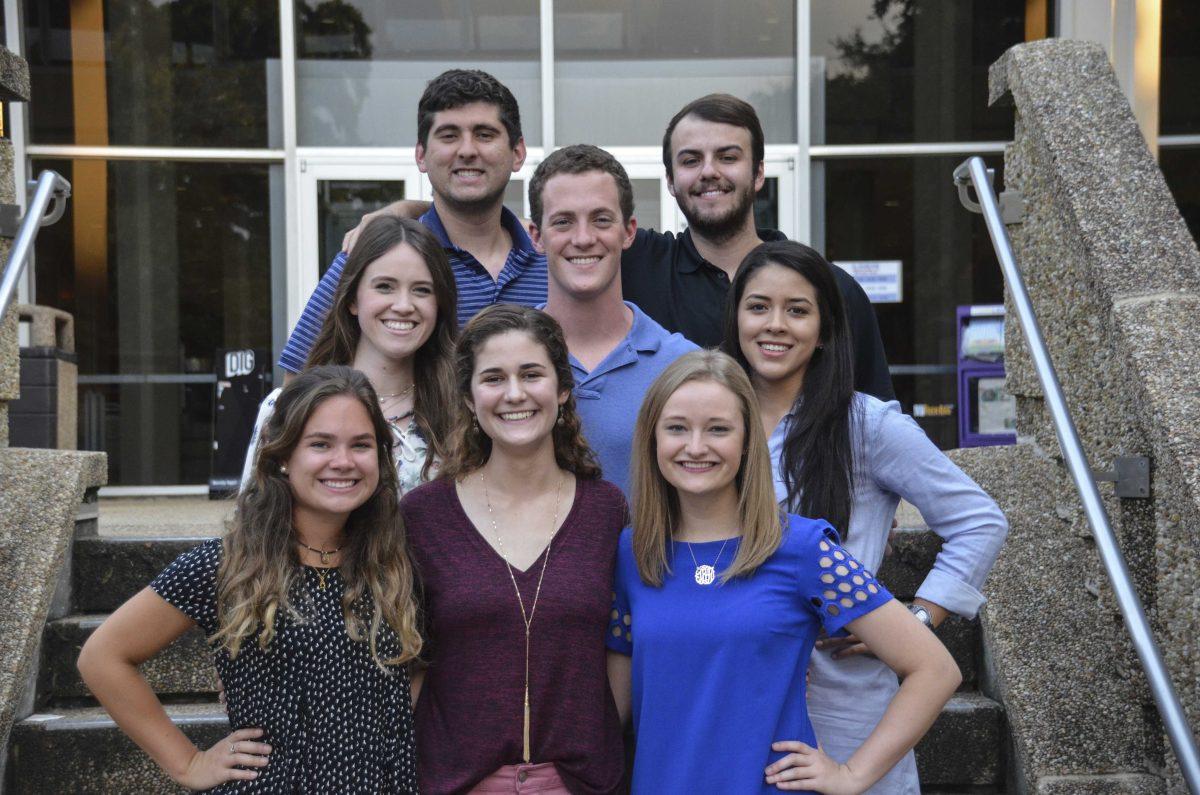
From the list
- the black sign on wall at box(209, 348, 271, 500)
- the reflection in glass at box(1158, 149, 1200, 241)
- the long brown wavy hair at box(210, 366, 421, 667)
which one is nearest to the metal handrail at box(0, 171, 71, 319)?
the long brown wavy hair at box(210, 366, 421, 667)

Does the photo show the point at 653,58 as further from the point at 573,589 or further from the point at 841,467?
the point at 573,589

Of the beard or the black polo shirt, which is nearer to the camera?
the black polo shirt

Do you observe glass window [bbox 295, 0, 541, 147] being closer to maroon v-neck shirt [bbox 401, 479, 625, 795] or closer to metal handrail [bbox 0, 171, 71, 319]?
metal handrail [bbox 0, 171, 71, 319]

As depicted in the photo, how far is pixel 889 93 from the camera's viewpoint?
9.36 metres

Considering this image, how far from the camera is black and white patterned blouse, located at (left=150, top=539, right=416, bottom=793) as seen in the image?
7.88 ft

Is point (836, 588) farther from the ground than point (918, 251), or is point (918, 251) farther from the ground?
point (918, 251)

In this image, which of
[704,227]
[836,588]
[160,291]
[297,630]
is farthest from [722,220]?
[160,291]

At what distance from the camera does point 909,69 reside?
9359 mm

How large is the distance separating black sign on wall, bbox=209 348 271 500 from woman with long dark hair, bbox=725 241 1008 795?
5.71 m

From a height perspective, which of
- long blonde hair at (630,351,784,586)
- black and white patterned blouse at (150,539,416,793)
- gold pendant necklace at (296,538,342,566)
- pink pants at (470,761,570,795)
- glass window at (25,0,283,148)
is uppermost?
glass window at (25,0,283,148)

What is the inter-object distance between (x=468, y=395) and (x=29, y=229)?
2048mm

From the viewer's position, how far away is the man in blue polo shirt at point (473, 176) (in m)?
3.61

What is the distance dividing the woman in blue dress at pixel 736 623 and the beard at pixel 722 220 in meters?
1.28

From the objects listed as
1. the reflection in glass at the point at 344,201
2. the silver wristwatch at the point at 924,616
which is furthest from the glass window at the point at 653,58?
the silver wristwatch at the point at 924,616
